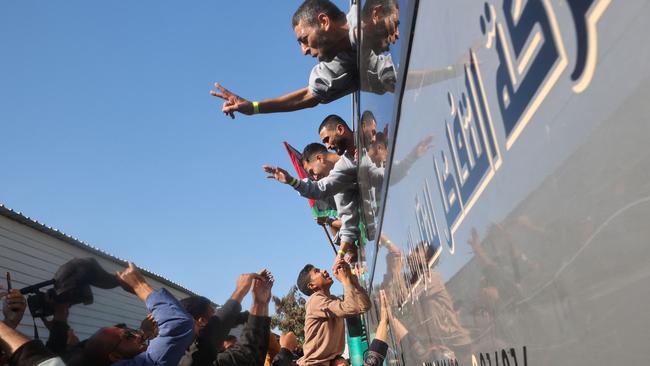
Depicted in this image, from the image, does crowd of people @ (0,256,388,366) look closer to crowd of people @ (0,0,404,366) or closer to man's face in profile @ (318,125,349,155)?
crowd of people @ (0,0,404,366)

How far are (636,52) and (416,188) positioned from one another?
1013mm

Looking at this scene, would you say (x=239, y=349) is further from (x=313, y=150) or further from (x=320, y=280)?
(x=313, y=150)

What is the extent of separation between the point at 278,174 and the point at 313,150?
1.43 m

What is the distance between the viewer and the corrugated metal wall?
149 inches

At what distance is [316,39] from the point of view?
2848 mm

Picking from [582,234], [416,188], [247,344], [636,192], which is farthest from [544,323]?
[247,344]

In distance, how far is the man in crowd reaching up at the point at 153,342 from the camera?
2643 mm

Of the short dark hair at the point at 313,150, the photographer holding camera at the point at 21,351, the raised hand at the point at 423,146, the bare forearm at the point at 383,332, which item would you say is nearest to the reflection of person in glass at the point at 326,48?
the bare forearm at the point at 383,332

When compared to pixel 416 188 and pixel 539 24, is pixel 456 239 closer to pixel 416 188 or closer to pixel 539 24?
pixel 416 188

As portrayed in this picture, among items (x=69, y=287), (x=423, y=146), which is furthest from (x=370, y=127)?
(x=69, y=287)

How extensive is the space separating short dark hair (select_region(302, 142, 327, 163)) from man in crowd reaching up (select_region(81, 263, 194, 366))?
2502 millimetres

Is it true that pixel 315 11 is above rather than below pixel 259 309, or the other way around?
above

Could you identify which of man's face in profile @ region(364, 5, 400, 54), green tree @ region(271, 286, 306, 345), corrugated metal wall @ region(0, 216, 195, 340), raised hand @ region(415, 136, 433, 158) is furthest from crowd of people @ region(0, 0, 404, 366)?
green tree @ region(271, 286, 306, 345)

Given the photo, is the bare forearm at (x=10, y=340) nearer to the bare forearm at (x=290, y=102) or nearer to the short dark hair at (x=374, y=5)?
the bare forearm at (x=290, y=102)
